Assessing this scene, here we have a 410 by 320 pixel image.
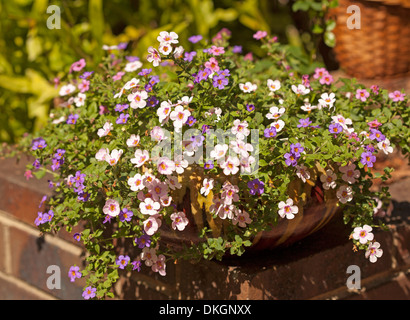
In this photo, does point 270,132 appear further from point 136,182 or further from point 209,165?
point 136,182

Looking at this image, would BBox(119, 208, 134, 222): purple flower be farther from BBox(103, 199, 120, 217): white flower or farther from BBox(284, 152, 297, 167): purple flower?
BBox(284, 152, 297, 167): purple flower

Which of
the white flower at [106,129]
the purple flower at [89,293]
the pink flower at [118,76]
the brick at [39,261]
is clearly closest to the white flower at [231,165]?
the white flower at [106,129]

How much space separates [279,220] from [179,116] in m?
0.43

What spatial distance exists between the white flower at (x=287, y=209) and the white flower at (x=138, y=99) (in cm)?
47

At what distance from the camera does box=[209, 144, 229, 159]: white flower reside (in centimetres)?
168

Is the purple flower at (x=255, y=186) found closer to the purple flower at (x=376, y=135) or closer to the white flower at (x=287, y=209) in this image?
the white flower at (x=287, y=209)

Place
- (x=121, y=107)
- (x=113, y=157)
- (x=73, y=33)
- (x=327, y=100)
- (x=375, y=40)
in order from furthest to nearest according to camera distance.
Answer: (x=73, y=33) < (x=375, y=40) < (x=327, y=100) < (x=121, y=107) < (x=113, y=157)

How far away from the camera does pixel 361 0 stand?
9.16ft

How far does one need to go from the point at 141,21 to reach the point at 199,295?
1.87 m

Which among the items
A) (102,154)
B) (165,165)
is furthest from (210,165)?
(102,154)

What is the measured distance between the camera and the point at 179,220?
179cm

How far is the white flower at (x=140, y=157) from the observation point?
5.62ft

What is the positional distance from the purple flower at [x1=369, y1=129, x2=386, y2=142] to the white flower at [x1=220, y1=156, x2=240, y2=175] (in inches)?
16.5

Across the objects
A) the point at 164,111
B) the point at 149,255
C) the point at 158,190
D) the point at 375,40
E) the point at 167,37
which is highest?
the point at 375,40
